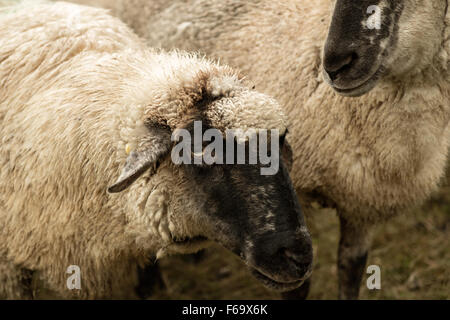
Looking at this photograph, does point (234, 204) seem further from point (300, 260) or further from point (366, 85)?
point (366, 85)

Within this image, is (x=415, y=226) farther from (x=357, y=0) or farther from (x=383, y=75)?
(x=357, y=0)

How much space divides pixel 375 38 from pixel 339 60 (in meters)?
0.19

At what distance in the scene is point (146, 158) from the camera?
7.70 ft

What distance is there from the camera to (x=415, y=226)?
514 centimetres

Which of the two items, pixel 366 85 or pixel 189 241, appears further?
pixel 366 85

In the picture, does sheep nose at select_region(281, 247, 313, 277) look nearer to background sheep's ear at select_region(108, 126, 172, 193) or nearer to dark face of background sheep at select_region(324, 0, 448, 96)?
background sheep's ear at select_region(108, 126, 172, 193)

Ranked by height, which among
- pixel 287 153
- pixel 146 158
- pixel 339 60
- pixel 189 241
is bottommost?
pixel 189 241

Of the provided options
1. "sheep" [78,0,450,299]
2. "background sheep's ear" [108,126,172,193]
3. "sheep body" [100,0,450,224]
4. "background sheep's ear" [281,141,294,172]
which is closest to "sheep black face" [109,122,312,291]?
"background sheep's ear" [108,126,172,193]

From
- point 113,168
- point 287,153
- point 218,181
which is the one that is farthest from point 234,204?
point 113,168

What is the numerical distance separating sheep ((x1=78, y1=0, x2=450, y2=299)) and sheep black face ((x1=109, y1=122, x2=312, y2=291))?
72 centimetres

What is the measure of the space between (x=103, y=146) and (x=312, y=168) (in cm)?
122

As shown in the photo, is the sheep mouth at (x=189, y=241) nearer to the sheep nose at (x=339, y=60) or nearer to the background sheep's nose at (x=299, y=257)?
the background sheep's nose at (x=299, y=257)
